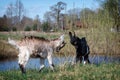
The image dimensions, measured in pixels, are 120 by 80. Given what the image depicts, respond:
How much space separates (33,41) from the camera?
1038 centimetres

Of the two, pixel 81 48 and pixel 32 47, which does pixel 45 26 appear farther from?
pixel 32 47

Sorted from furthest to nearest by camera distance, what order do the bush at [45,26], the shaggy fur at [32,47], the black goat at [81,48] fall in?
the bush at [45,26], the black goat at [81,48], the shaggy fur at [32,47]

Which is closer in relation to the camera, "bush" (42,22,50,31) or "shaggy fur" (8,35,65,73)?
"shaggy fur" (8,35,65,73)

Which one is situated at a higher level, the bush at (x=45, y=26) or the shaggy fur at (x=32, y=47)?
the bush at (x=45, y=26)

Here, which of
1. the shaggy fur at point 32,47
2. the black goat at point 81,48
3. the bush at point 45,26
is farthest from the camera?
the bush at point 45,26

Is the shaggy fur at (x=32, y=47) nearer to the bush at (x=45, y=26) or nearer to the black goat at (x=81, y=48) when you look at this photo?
the black goat at (x=81, y=48)

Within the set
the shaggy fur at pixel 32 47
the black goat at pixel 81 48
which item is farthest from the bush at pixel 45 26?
the shaggy fur at pixel 32 47

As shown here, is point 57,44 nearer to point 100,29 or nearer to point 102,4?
point 100,29

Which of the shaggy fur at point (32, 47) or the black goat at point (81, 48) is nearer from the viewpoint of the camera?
the shaggy fur at point (32, 47)

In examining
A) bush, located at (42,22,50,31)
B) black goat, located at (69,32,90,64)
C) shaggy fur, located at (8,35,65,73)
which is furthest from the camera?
bush, located at (42,22,50,31)

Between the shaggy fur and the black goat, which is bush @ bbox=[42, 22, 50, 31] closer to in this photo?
the black goat

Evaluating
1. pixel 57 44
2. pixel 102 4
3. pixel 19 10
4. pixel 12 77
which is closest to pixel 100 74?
pixel 57 44

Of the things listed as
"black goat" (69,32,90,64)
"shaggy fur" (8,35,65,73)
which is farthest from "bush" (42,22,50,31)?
"shaggy fur" (8,35,65,73)

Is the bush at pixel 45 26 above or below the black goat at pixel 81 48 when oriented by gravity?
above
